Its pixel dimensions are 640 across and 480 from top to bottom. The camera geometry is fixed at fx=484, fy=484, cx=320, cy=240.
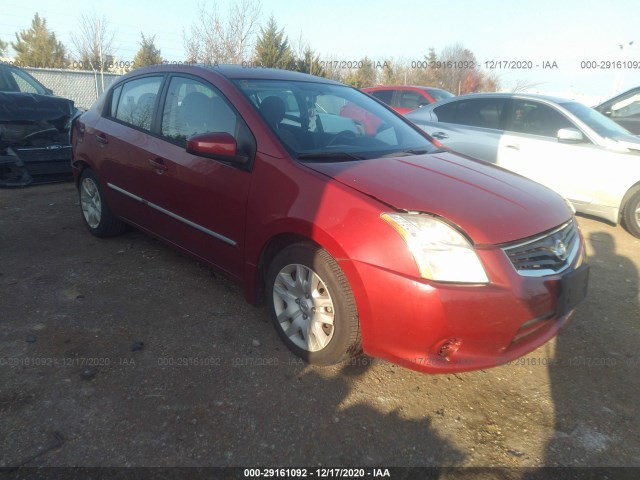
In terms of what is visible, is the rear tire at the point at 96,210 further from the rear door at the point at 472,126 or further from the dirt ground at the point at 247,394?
the rear door at the point at 472,126

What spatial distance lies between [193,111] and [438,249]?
2.14 metres

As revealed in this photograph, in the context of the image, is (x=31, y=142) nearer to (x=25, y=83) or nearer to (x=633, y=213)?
(x=25, y=83)

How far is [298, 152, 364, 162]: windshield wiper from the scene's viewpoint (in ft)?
9.53

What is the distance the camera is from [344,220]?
2.46 metres

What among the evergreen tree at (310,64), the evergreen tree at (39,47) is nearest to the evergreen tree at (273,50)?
the evergreen tree at (310,64)

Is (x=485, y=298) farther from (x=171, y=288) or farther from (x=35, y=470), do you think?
(x=171, y=288)

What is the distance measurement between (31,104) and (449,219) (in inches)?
271

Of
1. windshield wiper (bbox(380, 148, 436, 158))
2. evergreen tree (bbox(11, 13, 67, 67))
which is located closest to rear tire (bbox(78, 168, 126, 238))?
windshield wiper (bbox(380, 148, 436, 158))

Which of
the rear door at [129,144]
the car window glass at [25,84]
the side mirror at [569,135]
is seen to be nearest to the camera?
the rear door at [129,144]

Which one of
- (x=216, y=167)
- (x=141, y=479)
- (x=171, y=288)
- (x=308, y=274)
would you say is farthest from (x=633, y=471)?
(x=171, y=288)

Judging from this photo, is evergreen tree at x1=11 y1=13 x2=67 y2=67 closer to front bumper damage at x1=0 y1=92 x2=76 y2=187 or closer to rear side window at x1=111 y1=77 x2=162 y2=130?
front bumper damage at x1=0 y1=92 x2=76 y2=187

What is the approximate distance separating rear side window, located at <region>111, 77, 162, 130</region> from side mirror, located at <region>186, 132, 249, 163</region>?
1.08m

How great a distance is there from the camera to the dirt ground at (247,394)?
86.4 inches

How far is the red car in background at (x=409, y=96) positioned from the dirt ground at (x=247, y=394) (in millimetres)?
7287
